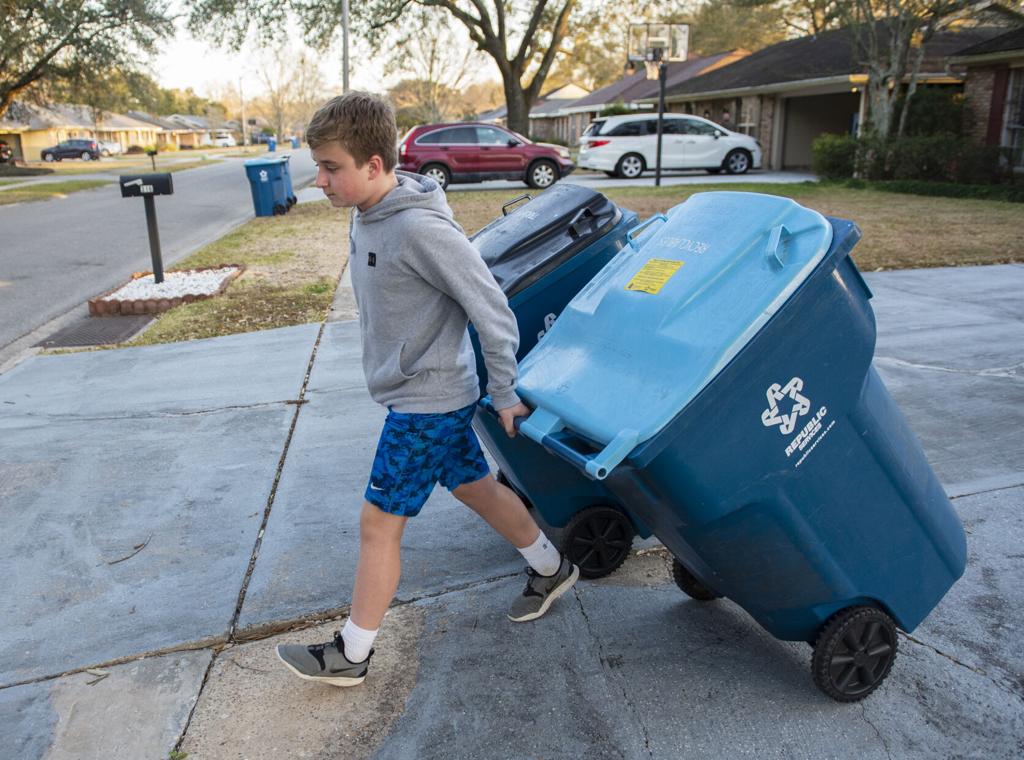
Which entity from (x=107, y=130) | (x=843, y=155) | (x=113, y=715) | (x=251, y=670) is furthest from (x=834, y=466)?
(x=107, y=130)

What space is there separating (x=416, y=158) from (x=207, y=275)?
1158 cm

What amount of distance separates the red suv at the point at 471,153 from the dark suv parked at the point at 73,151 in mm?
47689

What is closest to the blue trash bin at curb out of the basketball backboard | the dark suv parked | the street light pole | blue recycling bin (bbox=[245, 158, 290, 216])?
blue recycling bin (bbox=[245, 158, 290, 216])

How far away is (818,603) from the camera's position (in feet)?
7.12

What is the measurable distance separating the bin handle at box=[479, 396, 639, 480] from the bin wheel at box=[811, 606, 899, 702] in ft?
2.47

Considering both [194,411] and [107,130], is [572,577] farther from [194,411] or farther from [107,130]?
[107,130]

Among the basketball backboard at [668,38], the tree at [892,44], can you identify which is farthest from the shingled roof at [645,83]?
the tree at [892,44]

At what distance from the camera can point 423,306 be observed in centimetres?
223

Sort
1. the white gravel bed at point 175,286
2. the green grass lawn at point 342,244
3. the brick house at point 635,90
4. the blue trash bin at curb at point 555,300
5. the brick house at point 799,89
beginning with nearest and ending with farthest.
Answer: the blue trash bin at curb at point 555,300 < the green grass lawn at point 342,244 < the white gravel bed at point 175,286 < the brick house at point 799,89 < the brick house at point 635,90

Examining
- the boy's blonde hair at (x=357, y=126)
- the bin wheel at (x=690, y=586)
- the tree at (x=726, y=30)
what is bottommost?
the bin wheel at (x=690, y=586)

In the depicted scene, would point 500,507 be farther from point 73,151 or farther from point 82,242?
point 73,151

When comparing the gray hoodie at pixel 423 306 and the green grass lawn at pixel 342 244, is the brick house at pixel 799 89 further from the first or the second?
the gray hoodie at pixel 423 306

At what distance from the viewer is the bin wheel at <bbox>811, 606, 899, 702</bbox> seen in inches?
86.0

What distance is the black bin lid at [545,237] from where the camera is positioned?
9.38 feet
